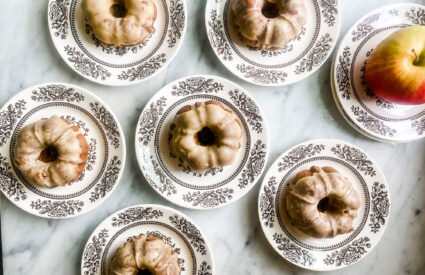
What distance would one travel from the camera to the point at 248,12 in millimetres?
1704

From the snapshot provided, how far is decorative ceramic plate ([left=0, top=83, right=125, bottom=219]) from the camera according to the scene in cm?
171

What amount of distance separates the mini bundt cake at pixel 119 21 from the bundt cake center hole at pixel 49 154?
1.46ft

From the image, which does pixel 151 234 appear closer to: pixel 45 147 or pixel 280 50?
pixel 45 147

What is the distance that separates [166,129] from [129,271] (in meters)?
0.53

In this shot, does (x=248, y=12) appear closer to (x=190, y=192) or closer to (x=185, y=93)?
(x=185, y=93)

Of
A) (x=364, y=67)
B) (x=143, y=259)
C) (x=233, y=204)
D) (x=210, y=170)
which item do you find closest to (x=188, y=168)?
(x=210, y=170)

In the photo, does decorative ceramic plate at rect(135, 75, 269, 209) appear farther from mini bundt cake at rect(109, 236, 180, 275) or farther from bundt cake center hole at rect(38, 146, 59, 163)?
bundt cake center hole at rect(38, 146, 59, 163)

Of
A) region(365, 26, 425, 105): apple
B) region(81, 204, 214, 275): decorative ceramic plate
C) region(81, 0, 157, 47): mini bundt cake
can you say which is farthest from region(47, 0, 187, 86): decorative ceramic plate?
region(365, 26, 425, 105): apple

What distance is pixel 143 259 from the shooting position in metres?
1.70

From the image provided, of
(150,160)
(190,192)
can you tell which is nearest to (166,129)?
(150,160)

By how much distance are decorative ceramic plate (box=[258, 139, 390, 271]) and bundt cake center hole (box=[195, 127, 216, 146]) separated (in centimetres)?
25

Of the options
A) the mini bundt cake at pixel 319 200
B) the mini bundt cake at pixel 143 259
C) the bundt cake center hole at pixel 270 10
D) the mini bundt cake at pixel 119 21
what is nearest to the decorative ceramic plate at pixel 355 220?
the mini bundt cake at pixel 319 200

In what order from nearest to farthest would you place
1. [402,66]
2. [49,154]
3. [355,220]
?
[402,66] < [49,154] < [355,220]

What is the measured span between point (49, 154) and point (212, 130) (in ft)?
2.01
